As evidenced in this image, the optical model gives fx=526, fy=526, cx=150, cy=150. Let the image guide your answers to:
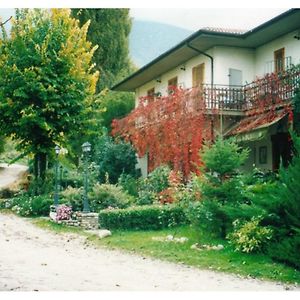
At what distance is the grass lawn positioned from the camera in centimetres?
1000

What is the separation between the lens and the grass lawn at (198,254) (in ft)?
32.8

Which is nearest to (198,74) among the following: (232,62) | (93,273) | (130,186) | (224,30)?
(232,62)

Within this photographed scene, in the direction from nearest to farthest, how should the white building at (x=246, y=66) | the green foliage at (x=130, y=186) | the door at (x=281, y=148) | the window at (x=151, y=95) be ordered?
1. the white building at (x=246, y=66)
2. the door at (x=281, y=148)
3. the green foliage at (x=130, y=186)
4. the window at (x=151, y=95)

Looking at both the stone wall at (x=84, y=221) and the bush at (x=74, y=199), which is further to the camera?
the bush at (x=74, y=199)

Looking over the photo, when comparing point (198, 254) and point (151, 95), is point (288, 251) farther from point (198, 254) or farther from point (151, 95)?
point (151, 95)

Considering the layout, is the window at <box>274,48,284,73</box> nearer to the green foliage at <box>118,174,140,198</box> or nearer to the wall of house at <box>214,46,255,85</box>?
the wall of house at <box>214,46,255,85</box>

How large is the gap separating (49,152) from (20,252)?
38.4ft

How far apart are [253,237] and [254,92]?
894 centimetres

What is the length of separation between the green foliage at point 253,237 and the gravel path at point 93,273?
1578 millimetres

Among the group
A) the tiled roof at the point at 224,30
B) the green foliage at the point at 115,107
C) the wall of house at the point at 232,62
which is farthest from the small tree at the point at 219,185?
the green foliage at the point at 115,107

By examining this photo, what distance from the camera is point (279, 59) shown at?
19.7m

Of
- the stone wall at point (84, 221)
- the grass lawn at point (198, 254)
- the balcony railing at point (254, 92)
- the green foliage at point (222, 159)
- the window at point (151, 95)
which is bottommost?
the grass lawn at point (198, 254)

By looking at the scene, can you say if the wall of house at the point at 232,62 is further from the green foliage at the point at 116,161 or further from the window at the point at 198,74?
the green foliage at the point at 116,161

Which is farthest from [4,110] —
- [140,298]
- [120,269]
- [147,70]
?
[140,298]
